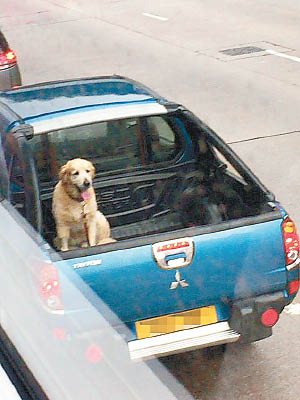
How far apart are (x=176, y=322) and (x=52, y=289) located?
2.49ft

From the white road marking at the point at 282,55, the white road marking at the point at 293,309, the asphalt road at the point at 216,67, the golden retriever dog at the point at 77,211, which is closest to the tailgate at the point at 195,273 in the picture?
the asphalt road at the point at 216,67

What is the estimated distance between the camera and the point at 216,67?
14656 millimetres

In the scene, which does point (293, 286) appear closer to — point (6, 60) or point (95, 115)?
point (95, 115)

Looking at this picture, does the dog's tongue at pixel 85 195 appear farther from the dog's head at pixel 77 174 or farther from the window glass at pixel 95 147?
the window glass at pixel 95 147

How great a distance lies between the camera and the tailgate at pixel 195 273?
460cm

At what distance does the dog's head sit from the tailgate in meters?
0.93

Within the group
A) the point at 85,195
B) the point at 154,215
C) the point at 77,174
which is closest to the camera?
the point at 77,174

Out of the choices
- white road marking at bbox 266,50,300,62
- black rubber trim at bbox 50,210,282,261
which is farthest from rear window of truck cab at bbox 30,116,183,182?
white road marking at bbox 266,50,300,62

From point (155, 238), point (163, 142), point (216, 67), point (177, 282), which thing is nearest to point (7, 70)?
point (216, 67)

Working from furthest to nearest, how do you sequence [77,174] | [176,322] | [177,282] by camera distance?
[77,174] → [176,322] → [177,282]

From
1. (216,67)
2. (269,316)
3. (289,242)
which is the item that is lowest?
(216,67)

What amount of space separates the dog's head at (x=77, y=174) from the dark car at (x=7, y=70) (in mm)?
6523

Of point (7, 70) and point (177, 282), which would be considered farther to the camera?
point (7, 70)

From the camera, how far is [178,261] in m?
4.68
